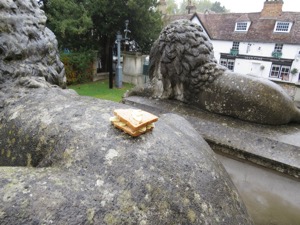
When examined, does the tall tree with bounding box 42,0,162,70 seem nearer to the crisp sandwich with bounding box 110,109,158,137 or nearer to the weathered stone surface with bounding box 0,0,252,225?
the weathered stone surface with bounding box 0,0,252,225

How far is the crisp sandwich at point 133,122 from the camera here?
112cm

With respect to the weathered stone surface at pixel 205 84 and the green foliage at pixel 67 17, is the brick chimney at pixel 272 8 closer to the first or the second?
the green foliage at pixel 67 17

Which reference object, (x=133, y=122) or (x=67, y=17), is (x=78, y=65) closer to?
(x=67, y=17)

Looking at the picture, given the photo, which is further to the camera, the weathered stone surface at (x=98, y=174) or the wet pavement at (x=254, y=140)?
the wet pavement at (x=254, y=140)

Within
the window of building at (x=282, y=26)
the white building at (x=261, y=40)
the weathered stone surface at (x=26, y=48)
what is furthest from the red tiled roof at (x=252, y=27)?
the weathered stone surface at (x=26, y=48)

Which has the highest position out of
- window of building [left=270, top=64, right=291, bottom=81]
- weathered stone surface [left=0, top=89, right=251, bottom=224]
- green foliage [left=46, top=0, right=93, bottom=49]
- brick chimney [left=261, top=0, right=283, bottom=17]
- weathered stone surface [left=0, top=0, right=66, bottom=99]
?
brick chimney [left=261, top=0, right=283, bottom=17]

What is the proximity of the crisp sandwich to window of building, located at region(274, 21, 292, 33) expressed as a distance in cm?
2078

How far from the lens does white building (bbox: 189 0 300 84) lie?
58.6ft

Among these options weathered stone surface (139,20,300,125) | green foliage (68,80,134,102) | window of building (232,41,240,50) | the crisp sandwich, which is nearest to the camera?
the crisp sandwich

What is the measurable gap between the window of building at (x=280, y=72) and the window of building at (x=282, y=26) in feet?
8.88

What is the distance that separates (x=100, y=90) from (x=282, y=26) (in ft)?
50.5

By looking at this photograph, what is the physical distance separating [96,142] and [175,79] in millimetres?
2957

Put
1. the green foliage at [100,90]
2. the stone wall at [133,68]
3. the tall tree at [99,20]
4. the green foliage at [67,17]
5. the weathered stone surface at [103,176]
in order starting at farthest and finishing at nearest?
the stone wall at [133,68] → the tall tree at [99,20] → the green foliage at [67,17] → the green foliage at [100,90] → the weathered stone surface at [103,176]

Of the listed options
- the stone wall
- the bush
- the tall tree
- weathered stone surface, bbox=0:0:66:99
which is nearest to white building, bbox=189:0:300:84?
the tall tree
